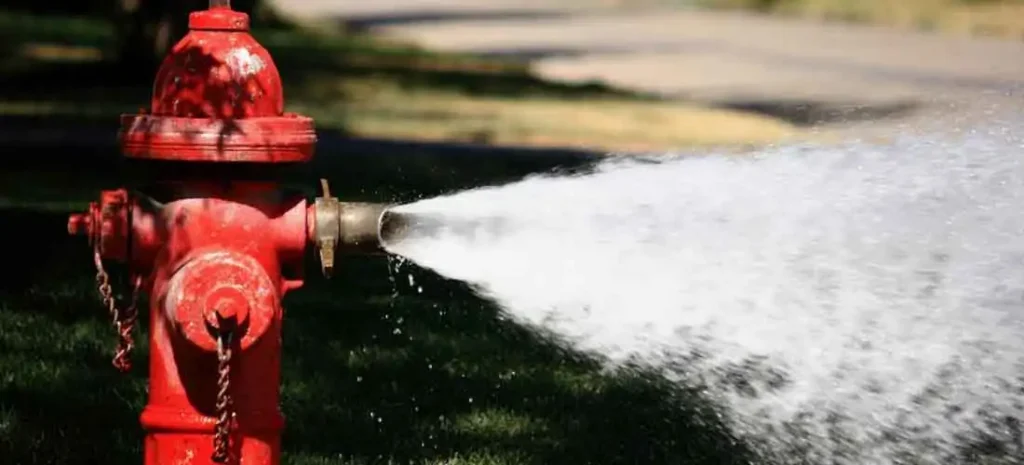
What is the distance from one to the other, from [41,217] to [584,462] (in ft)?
12.4

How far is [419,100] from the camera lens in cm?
1466

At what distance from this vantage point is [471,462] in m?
4.51

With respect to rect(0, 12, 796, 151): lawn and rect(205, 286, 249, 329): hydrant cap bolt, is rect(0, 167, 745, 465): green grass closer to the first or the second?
rect(205, 286, 249, 329): hydrant cap bolt

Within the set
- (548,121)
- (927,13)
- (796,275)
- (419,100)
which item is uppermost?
(796,275)

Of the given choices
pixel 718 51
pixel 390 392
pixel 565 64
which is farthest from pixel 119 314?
pixel 718 51

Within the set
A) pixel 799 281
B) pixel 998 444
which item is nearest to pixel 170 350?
pixel 799 281

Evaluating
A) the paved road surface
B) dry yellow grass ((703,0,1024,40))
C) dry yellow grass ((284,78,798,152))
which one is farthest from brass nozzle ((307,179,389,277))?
dry yellow grass ((703,0,1024,40))

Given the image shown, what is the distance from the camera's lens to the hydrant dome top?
3094 mm

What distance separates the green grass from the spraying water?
0.32 meters

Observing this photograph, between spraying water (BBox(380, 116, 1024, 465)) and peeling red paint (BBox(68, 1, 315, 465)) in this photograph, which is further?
spraying water (BBox(380, 116, 1024, 465))

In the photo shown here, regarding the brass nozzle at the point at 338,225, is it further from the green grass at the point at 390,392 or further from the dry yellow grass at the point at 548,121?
the dry yellow grass at the point at 548,121

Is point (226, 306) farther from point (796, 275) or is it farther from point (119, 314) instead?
point (796, 275)

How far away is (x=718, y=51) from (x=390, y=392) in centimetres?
1819

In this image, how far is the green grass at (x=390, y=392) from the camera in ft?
15.0
